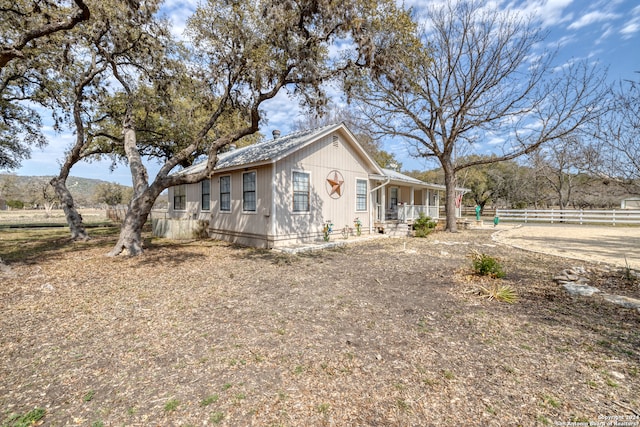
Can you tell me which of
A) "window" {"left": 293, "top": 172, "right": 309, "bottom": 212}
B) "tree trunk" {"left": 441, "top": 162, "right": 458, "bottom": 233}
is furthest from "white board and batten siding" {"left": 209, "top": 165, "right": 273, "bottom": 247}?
"tree trunk" {"left": 441, "top": 162, "right": 458, "bottom": 233}

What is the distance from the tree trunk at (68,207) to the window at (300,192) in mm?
9115

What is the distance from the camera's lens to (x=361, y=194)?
569 inches

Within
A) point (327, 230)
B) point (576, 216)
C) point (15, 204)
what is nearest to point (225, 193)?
point (327, 230)

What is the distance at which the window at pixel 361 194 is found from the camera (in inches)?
561

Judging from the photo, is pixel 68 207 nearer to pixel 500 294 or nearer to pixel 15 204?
pixel 500 294

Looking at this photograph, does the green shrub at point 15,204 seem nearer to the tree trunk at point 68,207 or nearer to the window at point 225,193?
the tree trunk at point 68,207

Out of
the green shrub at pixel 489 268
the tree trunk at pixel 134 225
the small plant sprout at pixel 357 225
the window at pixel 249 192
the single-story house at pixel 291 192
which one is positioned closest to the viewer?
the green shrub at pixel 489 268

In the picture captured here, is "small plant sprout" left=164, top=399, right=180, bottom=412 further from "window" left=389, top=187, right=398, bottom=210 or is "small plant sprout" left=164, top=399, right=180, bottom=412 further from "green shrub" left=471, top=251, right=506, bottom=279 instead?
"window" left=389, top=187, right=398, bottom=210

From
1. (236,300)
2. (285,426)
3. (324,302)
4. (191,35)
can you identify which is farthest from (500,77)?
(285,426)

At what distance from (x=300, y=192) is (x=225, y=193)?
3.62 metres

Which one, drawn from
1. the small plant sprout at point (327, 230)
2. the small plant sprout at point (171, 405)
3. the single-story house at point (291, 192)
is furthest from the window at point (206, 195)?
the small plant sprout at point (171, 405)

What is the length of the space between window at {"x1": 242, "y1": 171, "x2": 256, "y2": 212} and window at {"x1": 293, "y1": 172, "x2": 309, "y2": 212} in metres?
1.59

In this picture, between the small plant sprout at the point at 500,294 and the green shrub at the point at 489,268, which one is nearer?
the small plant sprout at the point at 500,294

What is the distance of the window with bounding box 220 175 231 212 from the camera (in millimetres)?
12570
